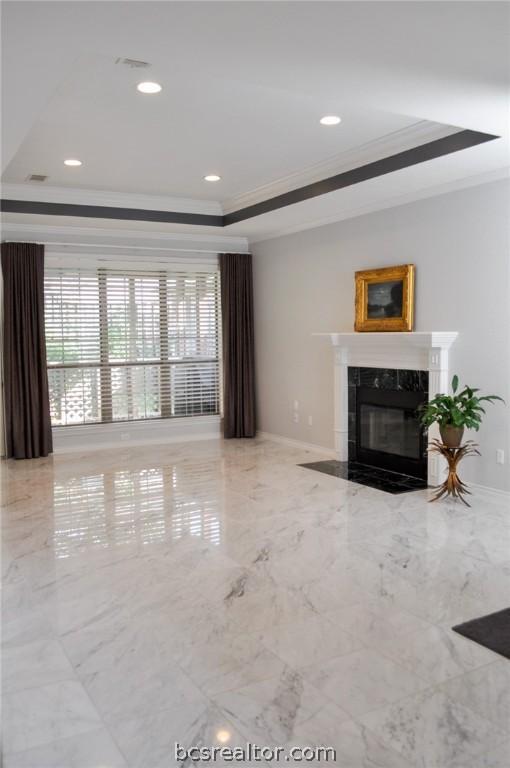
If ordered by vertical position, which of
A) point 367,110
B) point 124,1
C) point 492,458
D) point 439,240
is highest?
point 367,110

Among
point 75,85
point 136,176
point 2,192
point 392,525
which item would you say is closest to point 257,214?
point 136,176

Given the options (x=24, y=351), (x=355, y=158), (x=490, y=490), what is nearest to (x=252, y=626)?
(x=490, y=490)

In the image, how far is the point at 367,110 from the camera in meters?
4.22

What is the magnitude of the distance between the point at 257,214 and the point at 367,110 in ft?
8.64

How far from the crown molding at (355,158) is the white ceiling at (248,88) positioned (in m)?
0.03

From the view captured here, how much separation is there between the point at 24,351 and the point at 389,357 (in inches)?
157

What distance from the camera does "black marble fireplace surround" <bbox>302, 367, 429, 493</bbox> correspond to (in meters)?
5.88

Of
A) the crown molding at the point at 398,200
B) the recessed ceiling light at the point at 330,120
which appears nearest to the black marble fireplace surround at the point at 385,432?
the crown molding at the point at 398,200

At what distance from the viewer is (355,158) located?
208 inches

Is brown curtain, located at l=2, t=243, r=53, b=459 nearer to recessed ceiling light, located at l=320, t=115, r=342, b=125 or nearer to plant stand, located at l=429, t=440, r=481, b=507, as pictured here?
recessed ceiling light, located at l=320, t=115, r=342, b=125

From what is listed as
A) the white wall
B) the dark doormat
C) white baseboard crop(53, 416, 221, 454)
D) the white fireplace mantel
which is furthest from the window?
the dark doormat

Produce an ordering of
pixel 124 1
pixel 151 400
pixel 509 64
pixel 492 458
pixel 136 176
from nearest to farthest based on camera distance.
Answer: pixel 124 1 → pixel 509 64 → pixel 492 458 → pixel 136 176 → pixel 151 400

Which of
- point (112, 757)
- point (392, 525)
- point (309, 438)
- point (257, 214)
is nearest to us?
point (112, 757)

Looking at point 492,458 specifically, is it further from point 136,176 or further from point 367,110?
point 136,176
